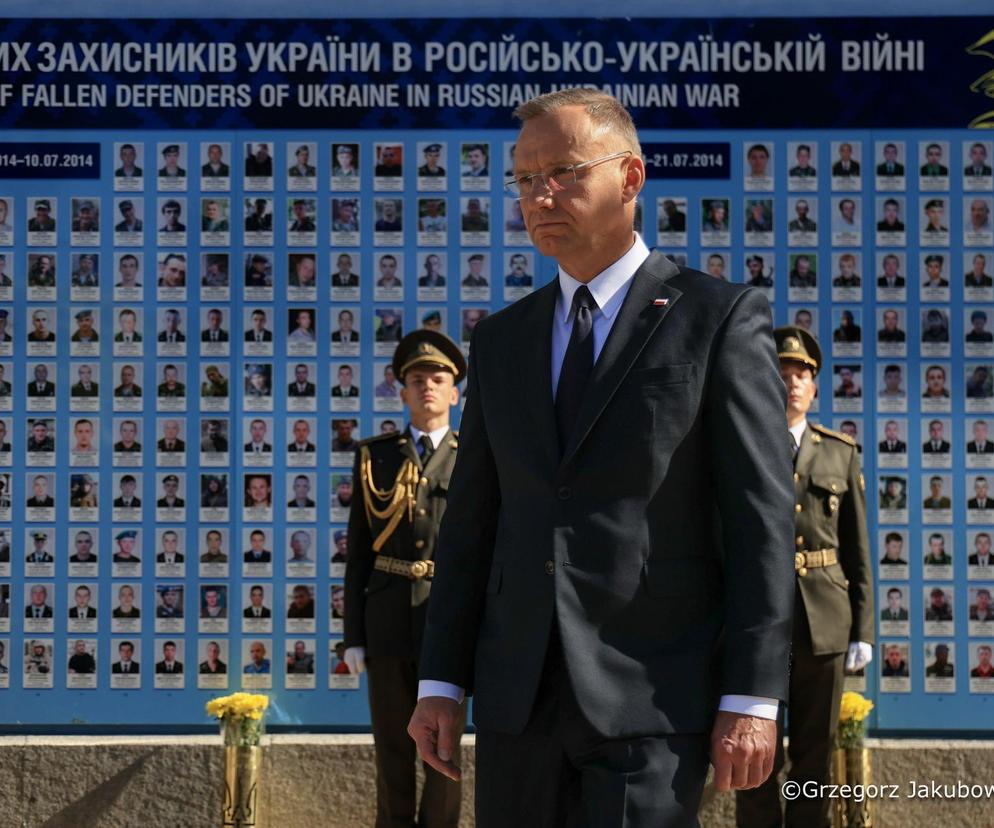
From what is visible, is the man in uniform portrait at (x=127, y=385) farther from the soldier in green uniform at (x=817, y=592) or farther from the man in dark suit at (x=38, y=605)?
the soldier in green uniform at (x=817, y=592)

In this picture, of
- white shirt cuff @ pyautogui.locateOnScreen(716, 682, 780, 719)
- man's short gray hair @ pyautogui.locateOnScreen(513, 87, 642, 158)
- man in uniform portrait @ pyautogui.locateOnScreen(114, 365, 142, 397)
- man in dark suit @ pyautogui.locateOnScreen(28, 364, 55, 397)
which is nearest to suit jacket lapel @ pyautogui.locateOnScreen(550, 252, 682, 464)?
man's short gray hair @ pyautogui.locateOnScreen(513, 87, 642, 158)

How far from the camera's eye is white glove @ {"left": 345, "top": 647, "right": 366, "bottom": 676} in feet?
17.5

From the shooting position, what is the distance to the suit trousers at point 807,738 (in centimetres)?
523

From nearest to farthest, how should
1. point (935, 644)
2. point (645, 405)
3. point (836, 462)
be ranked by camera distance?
point (645, 405), point (836, 462), point (935, 644)

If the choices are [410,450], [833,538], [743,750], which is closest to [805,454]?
[833,538]

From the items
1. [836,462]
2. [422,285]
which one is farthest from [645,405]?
[422,285]

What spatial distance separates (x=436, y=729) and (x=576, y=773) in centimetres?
32

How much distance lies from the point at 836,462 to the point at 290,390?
2.35m

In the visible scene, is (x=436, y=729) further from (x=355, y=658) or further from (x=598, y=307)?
(x=355, y=658)

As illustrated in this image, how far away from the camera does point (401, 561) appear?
541cm

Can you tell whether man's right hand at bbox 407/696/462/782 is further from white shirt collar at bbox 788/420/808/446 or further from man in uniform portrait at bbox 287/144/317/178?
man in uniform portrait at bbox 287/144/317/178

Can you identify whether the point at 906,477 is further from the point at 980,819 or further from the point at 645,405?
the point at 645,405

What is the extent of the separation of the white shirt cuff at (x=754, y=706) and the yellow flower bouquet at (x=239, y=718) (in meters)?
3.56

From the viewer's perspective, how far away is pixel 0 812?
5766 mm
